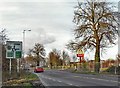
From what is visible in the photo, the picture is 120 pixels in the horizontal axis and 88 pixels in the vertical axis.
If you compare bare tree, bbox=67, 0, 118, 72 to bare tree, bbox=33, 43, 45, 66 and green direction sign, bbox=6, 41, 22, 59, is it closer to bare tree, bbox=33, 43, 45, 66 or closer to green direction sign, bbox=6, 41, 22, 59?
green direction sign, bbox=6, 41, 22, 59

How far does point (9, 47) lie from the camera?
89.9ft

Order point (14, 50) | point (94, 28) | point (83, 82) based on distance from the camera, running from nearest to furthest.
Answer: point (14, 50) < point (83, 82) < point (94, 28)

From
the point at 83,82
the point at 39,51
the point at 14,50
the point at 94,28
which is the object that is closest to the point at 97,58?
the point at 94,28

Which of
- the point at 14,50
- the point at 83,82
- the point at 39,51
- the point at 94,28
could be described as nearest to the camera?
the point at 14,50

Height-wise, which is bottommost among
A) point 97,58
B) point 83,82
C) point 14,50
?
point 83,82

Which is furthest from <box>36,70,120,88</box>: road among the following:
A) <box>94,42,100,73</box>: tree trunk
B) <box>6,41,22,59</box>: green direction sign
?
<box>94,42,100,73</box>: tree trunk

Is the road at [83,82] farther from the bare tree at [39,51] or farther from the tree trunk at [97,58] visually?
the bare tree at [39,51]

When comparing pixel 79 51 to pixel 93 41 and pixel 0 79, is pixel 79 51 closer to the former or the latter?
pixel 93 41

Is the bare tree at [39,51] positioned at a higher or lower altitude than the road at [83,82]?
higher

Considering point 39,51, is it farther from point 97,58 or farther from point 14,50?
point 14,50

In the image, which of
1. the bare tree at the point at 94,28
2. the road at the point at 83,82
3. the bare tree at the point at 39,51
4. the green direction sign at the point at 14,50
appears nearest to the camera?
the green direction sign at the point at 14,50

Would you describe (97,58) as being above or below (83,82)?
above

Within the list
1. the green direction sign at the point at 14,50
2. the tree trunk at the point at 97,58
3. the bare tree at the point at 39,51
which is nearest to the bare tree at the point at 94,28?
the tree trunk at the point at 97,58

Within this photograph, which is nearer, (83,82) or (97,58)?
(83,82)
